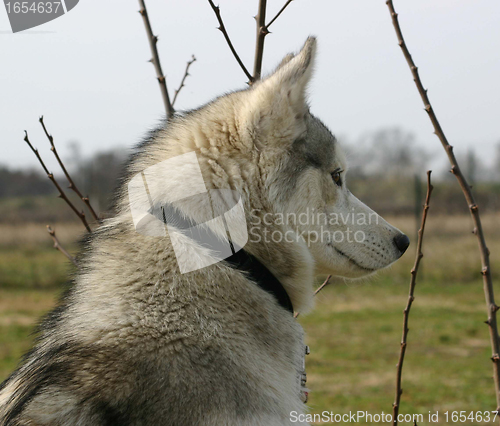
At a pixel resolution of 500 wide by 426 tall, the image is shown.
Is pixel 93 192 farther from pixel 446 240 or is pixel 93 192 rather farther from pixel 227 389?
pixel 227 389

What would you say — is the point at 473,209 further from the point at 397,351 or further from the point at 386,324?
the point at 386,324

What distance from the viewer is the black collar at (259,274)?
219 centimetres

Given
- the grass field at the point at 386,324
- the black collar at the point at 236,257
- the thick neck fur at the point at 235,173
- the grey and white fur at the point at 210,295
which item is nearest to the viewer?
the grey and white fur at the point at 210,295

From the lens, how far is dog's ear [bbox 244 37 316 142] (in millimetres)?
2225

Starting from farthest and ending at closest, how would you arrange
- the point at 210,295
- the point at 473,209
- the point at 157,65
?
the point at 157,65, the point at 473,209, the point at 210,295

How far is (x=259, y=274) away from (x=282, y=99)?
743 millimetres

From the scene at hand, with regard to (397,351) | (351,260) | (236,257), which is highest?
(236,257)

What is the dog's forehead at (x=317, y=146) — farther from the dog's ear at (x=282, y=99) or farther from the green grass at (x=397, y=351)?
the green grass at (x=397, y=351)

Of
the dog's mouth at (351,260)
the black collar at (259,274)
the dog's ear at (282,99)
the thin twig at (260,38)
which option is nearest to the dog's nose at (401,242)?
the dog's mouth at (351,260)

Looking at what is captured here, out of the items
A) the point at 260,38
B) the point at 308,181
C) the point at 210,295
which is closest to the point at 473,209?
the point at 308,181

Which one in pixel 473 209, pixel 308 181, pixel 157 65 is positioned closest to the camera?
pixel 473 209

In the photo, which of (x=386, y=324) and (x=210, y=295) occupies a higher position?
(x=210, y=295)

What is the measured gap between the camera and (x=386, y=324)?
10617mm

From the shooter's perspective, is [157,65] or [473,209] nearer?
[473,209]
